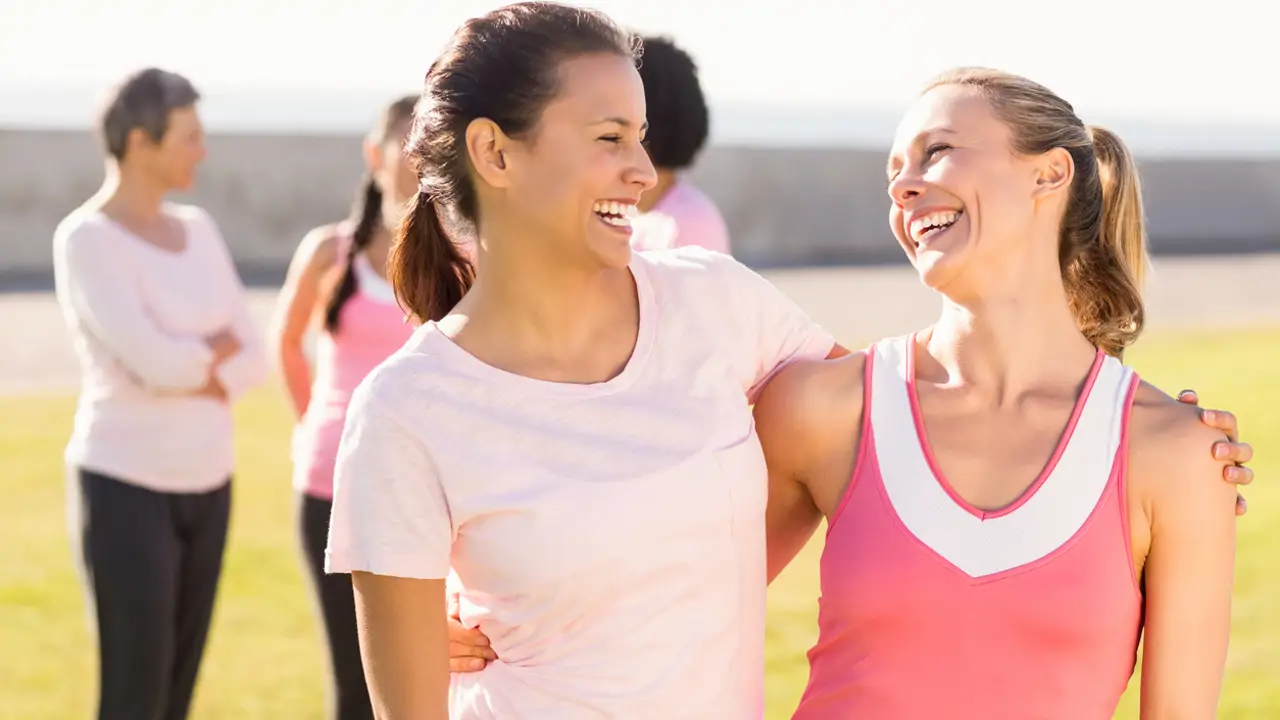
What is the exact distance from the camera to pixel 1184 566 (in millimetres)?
2348

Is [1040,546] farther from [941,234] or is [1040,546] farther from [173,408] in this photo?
[173,408]

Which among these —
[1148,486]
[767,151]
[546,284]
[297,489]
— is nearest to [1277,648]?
[297,489]

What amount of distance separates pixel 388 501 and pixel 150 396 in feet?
8.91

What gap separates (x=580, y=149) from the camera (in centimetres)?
233

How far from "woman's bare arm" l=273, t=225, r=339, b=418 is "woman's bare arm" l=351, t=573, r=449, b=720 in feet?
9.06

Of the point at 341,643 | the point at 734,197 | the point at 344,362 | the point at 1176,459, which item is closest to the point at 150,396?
the point at 344,362

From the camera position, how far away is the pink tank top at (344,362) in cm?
457

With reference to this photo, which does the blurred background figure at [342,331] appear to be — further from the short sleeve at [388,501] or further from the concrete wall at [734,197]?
the concrete wall at [734,197]

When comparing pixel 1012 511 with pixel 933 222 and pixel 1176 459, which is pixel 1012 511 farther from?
pixel 933 222

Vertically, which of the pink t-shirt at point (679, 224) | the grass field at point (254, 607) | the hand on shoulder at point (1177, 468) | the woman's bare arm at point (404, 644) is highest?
the hand on shoulder at point (1177, 468)

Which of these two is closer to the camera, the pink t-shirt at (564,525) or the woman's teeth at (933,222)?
the pink t-shirt at (564,525)

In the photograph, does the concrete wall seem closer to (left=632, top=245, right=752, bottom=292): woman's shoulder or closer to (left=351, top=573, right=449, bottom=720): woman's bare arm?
(left=632, top=245, right=752, bottom=292): woman's shoulder

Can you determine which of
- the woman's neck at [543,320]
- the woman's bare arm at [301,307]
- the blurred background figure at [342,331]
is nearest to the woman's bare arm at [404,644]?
the woman's neck at [543,320]

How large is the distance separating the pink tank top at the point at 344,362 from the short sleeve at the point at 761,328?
2.11 m
